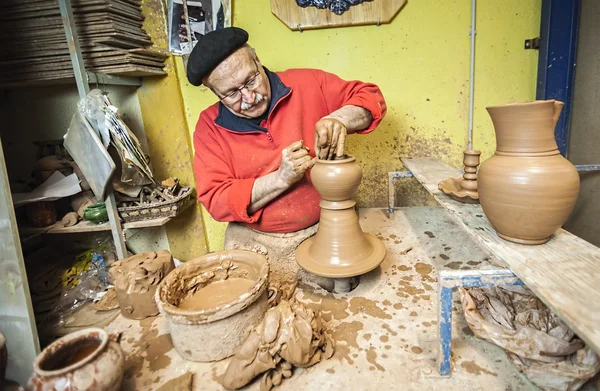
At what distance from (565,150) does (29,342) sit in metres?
3.58

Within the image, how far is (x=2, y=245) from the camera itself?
1549 millimetres

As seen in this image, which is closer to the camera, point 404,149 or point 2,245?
point 2,245

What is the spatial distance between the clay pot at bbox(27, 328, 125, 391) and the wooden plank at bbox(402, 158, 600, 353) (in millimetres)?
1242

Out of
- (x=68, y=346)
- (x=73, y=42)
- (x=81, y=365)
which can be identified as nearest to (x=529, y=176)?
(x=81, y=365)

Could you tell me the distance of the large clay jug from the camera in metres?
0.97

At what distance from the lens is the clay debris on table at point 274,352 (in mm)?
1100

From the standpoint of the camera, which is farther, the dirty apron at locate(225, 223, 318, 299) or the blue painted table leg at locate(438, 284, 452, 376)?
the dirty apron at locate(225, 223, 318, 299)

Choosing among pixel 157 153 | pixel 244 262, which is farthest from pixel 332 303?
pixel 157 153

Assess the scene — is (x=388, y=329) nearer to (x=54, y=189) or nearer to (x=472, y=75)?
(x=472, y=75)

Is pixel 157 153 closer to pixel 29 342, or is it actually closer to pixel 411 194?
pixel 29 342

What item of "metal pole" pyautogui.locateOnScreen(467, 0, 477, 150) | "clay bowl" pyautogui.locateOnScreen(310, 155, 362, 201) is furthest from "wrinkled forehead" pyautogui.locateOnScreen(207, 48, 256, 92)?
"metal pole" pyautogui.locateOnScreen(467, 0, 477, 150)

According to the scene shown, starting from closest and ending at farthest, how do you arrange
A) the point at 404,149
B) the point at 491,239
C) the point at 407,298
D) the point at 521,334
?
the point at 521,334 < the point at 491,239 < the point at 407,298 < the point at 404,149

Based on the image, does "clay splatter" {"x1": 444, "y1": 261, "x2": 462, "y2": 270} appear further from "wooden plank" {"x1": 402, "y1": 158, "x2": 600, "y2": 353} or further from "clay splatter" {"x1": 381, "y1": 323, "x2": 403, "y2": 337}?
"clay splatter" {"x1": 381, "y1": 323, "x2": 403, "y2": 337}

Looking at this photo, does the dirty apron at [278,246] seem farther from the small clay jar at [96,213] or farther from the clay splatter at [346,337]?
the small clay jar at [96,213]
